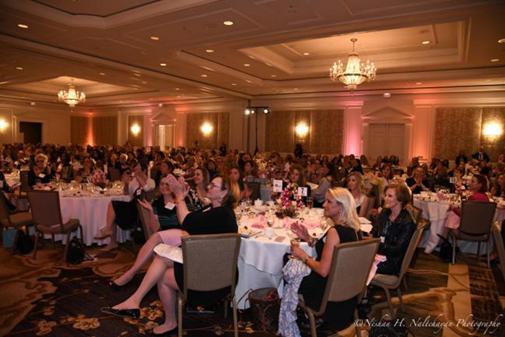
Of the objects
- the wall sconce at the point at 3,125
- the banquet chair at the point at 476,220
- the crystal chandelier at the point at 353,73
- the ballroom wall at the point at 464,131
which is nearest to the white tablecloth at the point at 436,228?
the banquet chair at the point at 476,220

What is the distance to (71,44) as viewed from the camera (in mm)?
7641

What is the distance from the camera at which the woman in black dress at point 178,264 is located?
3.11m

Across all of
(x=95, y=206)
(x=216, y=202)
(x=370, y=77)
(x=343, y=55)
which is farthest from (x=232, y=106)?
(x=216, y=202)

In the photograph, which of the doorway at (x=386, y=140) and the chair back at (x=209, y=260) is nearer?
the chair back at (x=209, y=260)

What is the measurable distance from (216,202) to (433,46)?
7.79 metres

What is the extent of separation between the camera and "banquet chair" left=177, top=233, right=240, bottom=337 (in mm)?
2730

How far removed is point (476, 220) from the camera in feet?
17.4

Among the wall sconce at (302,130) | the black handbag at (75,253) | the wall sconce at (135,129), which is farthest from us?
the wall sconce at (135,129)

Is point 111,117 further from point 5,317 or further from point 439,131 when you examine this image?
point 5,317

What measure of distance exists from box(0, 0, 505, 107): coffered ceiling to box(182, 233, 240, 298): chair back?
3.71m

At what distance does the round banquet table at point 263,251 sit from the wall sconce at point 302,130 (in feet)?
37.5

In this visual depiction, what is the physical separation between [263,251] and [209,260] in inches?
29.2

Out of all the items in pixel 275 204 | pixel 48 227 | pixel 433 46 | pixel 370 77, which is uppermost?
pixel 433 46

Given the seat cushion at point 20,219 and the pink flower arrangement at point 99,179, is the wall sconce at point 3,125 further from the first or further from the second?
the seat cushion at point 20,219
